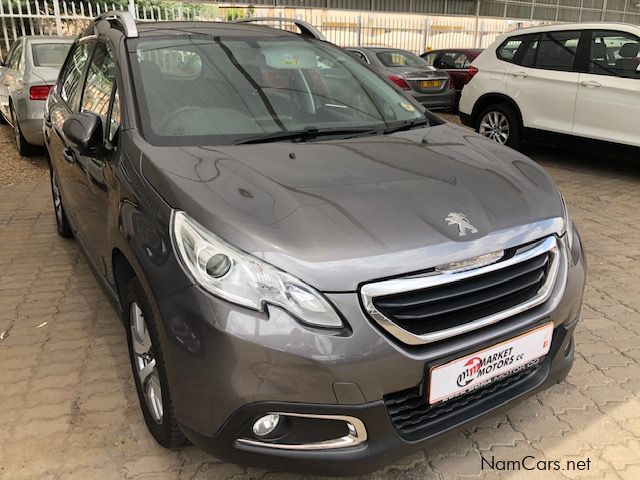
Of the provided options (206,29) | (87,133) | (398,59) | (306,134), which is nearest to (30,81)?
(206,29)

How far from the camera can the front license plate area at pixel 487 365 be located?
1828 millimetres

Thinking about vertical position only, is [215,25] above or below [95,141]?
above

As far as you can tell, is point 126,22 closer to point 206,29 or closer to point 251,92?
point 206,29

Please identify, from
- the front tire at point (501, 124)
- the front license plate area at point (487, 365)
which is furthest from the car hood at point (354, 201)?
the front tire at point (501, 124)

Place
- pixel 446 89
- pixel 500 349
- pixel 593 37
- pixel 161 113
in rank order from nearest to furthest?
pixel 500 349, pixel 161 113, pixel 593 37, pixel 446 89

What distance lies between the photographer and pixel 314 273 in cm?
172

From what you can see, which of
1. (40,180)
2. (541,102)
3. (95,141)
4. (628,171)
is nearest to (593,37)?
(541,102)

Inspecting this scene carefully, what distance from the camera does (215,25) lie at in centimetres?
330

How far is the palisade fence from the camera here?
37.9 ft

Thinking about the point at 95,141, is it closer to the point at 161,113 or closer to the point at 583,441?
the point at 161,113

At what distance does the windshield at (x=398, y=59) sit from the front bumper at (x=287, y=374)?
9972 mm

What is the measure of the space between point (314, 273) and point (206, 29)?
205 centimetres

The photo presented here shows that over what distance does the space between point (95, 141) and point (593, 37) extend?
5908mm

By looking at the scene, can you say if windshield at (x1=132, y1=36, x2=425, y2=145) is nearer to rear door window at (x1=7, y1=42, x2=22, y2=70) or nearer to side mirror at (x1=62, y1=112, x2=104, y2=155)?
side mirror at (x1=62, y1=112, x2=104, y2=155)
